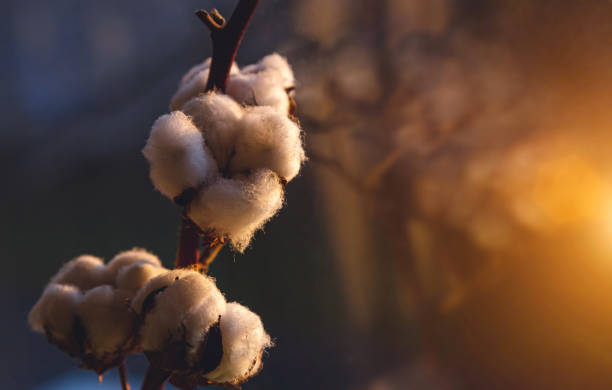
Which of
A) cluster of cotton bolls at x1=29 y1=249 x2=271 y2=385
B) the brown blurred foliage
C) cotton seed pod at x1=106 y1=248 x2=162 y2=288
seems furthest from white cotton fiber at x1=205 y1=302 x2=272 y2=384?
the brown blurred foliage

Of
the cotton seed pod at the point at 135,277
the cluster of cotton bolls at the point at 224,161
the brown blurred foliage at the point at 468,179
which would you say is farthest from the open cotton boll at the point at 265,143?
the brown blurred foliage at the point at 468,179

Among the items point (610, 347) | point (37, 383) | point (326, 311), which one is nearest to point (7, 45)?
point (37, 383)

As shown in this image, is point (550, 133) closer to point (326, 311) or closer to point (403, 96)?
point (403, 96)

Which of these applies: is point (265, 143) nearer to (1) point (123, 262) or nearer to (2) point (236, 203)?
(2) point (236, 203)

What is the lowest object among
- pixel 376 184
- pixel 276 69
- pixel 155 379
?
pixel 155 379

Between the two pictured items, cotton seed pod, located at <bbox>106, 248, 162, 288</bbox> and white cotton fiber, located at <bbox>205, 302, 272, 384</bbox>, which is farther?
cotton seed pod, located at <bbox>106, 248, 162, 288</bbox>

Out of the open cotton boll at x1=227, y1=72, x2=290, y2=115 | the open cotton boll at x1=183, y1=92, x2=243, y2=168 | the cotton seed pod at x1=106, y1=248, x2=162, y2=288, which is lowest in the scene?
the cotton seed pod at x1=106, y1=248, x2=162, y2=288

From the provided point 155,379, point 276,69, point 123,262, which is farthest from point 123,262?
point 276,69

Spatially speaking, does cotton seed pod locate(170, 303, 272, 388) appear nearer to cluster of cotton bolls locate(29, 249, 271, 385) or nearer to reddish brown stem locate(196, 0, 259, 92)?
cluster of cotton bolls locate(29, 249, 271, 385)
